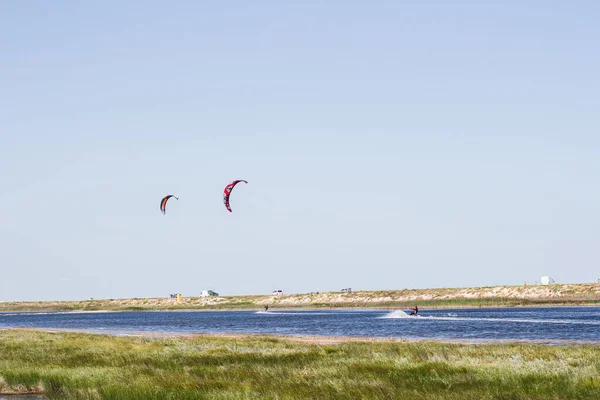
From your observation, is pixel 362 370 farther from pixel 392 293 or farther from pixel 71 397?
pixel 392 293

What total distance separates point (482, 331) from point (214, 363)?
36832mm

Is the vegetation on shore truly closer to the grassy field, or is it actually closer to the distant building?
the distant building

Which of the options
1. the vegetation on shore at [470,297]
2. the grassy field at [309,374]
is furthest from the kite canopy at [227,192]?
the vegetation on shore at [470,297]

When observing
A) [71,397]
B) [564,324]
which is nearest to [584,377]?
[71,397]

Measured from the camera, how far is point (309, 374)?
28.0m

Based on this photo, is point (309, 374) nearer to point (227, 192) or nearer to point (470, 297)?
point (227, 192)

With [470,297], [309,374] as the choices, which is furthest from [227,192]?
[470,297]

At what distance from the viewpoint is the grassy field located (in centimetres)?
2338

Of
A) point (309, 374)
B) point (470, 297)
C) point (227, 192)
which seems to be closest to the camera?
point (309, 374)

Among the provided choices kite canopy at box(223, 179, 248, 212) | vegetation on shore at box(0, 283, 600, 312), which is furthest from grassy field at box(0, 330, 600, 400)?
vegetation on shore at box(0, 283, 600, 312)

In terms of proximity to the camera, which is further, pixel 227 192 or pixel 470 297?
pixel 470 297

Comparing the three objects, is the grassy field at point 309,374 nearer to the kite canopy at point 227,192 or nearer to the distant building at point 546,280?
the kite canopy at point 227,192

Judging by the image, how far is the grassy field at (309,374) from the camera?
2338cm

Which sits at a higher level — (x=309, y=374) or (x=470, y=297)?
(x=470, y=297)
